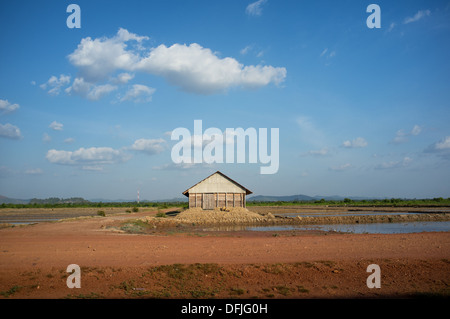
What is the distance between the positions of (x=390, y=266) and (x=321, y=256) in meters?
2.50

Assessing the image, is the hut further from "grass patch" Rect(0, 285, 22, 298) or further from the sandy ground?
"grass patch" Rect(0, 285, 22, 298)

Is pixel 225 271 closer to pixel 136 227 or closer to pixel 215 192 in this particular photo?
pixel 136 227

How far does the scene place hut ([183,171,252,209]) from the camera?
40375mm

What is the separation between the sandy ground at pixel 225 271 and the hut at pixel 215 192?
83.3 feet

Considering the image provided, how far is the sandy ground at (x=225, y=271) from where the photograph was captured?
9172 millimetres

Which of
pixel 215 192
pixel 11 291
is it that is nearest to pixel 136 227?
pixel 215 192

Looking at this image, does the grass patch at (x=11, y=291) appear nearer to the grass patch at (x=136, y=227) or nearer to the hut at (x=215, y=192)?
the grass patch at (x=136, y=227)

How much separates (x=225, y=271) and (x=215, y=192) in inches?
1186

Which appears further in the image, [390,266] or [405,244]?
[405,244]

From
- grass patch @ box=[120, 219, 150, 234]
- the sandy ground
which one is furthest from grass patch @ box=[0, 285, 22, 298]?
grass patch @ box=[120, 219, 150, 234]

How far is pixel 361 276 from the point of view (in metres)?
10.3
